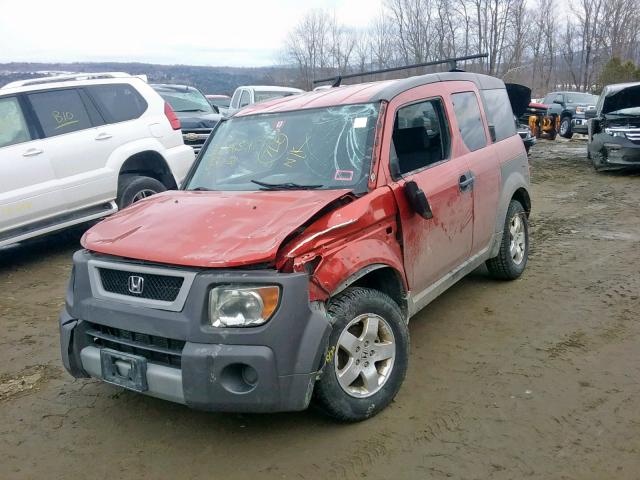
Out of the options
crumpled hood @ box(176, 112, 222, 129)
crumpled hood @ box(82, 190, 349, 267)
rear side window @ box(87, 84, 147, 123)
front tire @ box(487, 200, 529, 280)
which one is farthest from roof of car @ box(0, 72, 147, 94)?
front tire @ box(487, 200, 529, 280)

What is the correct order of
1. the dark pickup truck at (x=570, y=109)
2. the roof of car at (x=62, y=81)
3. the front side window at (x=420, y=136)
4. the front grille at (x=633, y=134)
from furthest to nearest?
1. the dark pickup truck at (x=570, y=109)
2. the front grille at (x=633, y=134)
3. the roof of car at (x=62, y=81)
4. the front side window at (x=420, y=136)

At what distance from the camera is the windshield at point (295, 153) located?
12.3 feet

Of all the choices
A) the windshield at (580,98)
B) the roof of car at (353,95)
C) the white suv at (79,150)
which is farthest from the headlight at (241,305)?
the windshield at (580,98)

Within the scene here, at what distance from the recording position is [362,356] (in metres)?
3.30

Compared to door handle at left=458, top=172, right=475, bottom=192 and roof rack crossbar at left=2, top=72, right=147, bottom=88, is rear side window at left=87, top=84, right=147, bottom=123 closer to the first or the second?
roof rack crossbar at left=2, top=72, right=147, bottom=88

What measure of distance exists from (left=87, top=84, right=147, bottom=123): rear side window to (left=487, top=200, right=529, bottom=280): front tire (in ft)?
15.8

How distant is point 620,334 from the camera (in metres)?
4.36

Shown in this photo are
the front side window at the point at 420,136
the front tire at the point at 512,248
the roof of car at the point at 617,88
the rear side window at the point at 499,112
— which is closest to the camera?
the front side window at the point at 420,136

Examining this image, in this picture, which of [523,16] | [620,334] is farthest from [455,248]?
[523,16]

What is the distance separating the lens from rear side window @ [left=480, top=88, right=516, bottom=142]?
5.24 metres

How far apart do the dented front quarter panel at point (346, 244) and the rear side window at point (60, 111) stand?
475 cm

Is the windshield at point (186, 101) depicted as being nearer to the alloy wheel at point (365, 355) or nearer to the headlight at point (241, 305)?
the alloy wheel at point (365, 355)

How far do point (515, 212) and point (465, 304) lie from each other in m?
1.05

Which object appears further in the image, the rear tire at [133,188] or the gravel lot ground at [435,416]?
the rear tire at [133,188]
